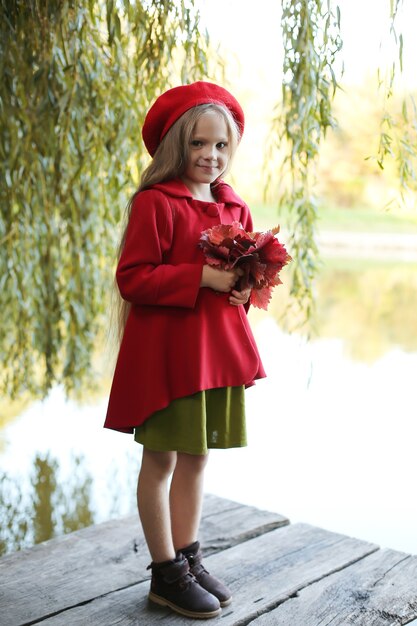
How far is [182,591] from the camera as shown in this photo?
1.77 m

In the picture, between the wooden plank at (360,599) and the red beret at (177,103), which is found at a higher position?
the red beret at (177,103)

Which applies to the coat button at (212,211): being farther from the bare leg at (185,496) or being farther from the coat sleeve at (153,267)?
the bare leg at (185,496)

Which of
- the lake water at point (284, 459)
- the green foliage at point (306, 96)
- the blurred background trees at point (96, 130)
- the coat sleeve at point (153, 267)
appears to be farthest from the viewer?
the lake water at point (284, 459)

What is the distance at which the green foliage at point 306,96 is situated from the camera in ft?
6.54

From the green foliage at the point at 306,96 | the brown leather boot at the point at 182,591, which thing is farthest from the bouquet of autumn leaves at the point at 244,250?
the brown leather boot at the point at 182,591

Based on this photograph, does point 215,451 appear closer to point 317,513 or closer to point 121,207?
point 317,513

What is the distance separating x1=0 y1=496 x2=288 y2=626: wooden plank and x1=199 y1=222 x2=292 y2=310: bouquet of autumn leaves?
81 cm

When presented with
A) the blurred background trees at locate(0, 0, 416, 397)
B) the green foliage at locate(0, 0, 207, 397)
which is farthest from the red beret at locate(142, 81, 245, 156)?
the green foliage at locate(0, 0, 207, 397)

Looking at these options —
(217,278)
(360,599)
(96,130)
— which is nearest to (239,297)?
(217,278)

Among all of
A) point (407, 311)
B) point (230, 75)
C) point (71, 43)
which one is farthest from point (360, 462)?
point (407, 311)

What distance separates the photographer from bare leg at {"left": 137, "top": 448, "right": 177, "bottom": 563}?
5.82 ft

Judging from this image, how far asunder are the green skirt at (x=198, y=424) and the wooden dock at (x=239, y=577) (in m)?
0.38

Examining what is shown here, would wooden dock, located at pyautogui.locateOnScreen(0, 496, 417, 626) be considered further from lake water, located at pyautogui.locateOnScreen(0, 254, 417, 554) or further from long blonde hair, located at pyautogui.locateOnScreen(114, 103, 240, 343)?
long blonde hair, located at pyautogui.locateOnScreen(114, 103, 240, 343)

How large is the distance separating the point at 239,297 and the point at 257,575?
0.71m
